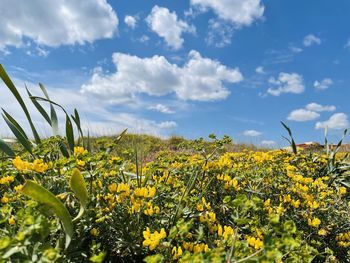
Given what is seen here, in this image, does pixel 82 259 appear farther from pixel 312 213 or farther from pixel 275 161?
pixel 275 161

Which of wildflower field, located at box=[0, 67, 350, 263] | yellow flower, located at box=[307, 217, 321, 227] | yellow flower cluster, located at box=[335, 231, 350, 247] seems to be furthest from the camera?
yellow flower cluster, located at box=[335, 231, 350, 247]

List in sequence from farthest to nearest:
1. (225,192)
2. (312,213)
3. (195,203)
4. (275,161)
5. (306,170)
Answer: (306,170)
(275,161)
(312,213)
(225,192)
(195,203)

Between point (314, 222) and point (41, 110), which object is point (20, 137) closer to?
point (41, 110)

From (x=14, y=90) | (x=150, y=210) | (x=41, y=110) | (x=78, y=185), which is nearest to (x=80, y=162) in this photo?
(x=78, y=185)

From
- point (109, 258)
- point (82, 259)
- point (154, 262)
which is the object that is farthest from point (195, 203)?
point (154, 262)

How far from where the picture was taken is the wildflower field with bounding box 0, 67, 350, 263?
1692mm

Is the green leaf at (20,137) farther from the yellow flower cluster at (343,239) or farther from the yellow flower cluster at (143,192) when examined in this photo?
the yellow flower cluster at (343,239)

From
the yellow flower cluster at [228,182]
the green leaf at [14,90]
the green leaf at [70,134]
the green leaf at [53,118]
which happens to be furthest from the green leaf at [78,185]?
the green leaf at [53,118]

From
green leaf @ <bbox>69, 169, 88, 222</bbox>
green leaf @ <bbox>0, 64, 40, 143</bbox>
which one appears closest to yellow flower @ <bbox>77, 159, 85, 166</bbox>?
green leaf @ <bbox>69, 169, 88, 222</bbox>

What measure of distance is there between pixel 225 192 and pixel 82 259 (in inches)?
53.7

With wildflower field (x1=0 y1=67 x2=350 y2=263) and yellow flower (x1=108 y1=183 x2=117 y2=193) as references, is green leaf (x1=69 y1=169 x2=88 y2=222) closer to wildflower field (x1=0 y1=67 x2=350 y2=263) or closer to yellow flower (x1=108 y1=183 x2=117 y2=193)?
wildflower field (x1=0 y1=67 x2=350 y2=263)

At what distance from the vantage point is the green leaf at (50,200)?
5.77ft

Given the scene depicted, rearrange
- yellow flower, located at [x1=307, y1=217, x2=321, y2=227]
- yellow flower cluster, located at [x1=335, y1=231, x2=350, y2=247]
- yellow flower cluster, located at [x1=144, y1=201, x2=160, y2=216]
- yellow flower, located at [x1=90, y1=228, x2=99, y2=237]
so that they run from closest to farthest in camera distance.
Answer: yellow flower, located at [x1=90, y1=228, x2=99, y2=237] < yellow flower cluster, located at [x1=144, y1=201, x2=160, y2=216] < yellow flower, located at [x1=307, y1=217, x2=321, y2=227] < yellow flower cluster, located at [x1=335, y1=231, x2=350, y2=247]

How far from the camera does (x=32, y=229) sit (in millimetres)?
1588
